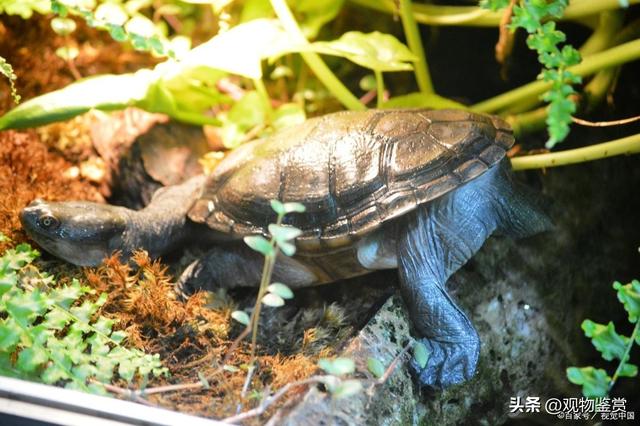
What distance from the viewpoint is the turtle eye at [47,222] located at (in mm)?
2594

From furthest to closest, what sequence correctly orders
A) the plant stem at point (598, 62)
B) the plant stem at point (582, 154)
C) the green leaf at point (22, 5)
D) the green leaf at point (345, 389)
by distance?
1. the green leaf at point (22, 5)
2. the plant stem at point (598, 62)
3. the plant stem at point (582, 154)
4. the green leaf at point (345, 389)

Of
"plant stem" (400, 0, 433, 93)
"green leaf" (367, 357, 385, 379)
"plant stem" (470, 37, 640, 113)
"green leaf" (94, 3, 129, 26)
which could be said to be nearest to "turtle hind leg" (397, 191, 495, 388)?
"green leaf" (367, 357, 385, 379)

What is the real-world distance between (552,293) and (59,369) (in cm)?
215

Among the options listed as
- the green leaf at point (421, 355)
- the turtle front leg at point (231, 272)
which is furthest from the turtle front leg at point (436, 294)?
the turtle front leg at point (231, 272)

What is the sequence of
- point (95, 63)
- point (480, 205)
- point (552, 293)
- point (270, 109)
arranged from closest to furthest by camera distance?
point (480, 205) < point (552, 293) < point (270, 109) < point (95, 63)

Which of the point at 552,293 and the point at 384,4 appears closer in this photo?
the point at 552,293

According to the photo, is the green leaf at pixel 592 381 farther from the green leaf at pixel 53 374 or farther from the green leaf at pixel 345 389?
the green leaf at pixel 53 374

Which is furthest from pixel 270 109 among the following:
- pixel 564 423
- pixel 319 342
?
pixel 564 423

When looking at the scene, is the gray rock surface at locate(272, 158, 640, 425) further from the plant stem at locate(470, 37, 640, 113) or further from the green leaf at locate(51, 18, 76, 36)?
the green leaf at locate(51, 18, 76, 36)

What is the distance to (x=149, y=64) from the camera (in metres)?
3.83

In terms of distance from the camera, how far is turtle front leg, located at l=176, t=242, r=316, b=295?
8.86ft

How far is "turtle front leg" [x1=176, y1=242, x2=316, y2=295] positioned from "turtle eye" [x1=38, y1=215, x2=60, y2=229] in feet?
2.02

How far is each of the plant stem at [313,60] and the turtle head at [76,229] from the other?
1.25 m

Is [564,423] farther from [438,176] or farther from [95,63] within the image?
[95,63]
